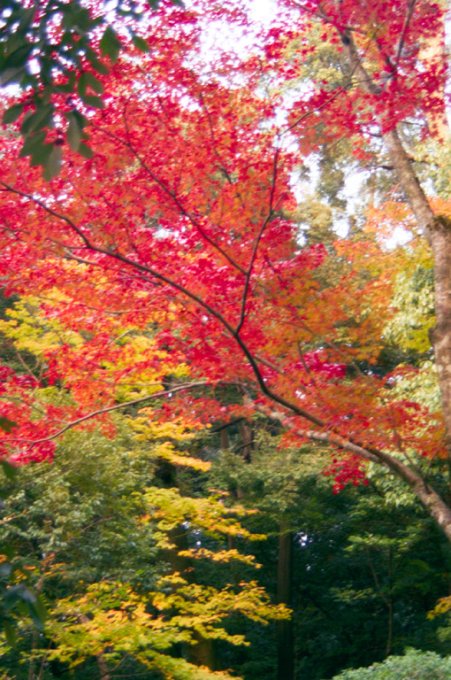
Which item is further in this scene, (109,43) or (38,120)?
(109,43)

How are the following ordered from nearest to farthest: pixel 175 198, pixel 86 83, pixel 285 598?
pixel 86 83 < pixel 175 198 < pixel 285 598

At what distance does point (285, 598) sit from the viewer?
53.4ft

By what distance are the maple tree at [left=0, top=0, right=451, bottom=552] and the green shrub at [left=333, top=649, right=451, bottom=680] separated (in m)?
3.44

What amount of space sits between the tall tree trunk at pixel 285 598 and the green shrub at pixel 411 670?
245 inches

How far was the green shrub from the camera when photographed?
8.08m

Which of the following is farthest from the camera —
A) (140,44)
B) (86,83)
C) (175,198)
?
(175,198)

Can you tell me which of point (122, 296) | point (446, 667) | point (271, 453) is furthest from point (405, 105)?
point (271, 453)

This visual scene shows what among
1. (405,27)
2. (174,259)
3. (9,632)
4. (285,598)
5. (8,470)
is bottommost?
(9,632)

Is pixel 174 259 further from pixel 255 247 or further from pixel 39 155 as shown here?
pixel 39 155

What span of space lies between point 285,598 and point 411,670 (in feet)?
27.2

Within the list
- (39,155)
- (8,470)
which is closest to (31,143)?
(39,155)

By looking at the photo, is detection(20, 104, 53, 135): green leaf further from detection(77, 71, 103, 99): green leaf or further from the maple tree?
the maple tree

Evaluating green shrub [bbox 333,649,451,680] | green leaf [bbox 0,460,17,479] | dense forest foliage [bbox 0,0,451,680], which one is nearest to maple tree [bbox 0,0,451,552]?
dense forest foliage [bbox 0,0,451,680]

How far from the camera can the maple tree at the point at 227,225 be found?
14.8ft
